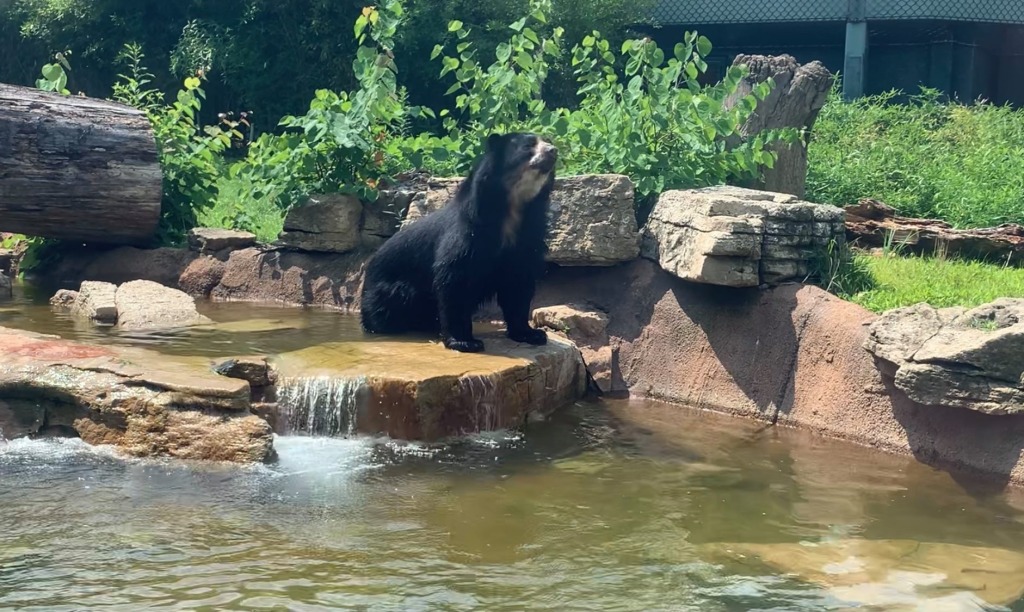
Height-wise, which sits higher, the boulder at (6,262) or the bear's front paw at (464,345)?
the boulder at (6,262)

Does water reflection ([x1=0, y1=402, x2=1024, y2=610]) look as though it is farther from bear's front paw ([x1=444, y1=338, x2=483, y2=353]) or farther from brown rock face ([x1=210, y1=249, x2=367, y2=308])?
brown rock face ([x1=210, y1=249, x2=367, y2=308])

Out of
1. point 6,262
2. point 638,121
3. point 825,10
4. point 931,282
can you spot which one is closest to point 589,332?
point 638,121

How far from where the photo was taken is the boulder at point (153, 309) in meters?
7.30

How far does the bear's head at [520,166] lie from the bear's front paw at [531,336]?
27.9 inches

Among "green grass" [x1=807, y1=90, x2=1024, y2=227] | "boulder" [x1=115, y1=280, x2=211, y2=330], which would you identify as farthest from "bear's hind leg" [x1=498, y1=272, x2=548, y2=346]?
"green grass" [x1=807, y1=90, x2=1024, y2=227]

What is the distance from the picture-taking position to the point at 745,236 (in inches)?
247

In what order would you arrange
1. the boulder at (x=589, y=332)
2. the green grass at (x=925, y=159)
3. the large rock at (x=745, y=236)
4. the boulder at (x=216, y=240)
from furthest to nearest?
the boulder at (x=216, y=240) → the green grass at (x=925, y=159) → the boulder at (x=589, y=332) → the large rock at (x=745, y=236)

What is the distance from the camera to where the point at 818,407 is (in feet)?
19.5

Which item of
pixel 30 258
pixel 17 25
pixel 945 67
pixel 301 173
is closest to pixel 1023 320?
pixel 301 173

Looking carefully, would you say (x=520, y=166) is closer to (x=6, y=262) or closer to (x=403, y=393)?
(x=403, y=393)

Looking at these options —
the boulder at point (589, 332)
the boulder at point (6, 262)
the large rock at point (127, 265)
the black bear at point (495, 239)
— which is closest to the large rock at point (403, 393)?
the black bear at point (495, 239)

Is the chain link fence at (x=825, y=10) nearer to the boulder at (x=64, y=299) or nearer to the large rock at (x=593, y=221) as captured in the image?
the large rock at (x=593, y=221)

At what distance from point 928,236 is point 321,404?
4304 mm

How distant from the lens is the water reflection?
3656 mm
